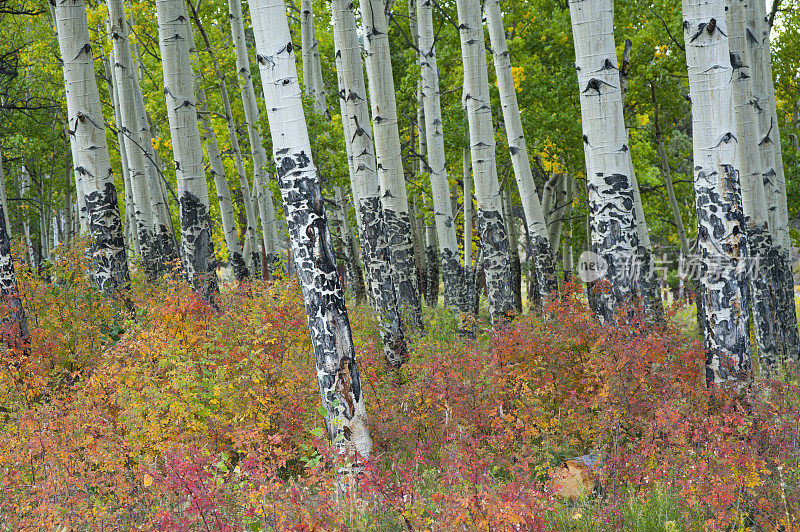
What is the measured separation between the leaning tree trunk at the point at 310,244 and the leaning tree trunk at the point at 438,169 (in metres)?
6.18

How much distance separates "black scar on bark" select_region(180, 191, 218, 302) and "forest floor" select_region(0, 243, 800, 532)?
173 centimetres

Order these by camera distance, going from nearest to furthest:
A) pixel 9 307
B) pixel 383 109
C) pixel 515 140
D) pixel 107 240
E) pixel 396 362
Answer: pixel 9 307 < pixel 396 362 < pixel 383 109 < pixel 107 240 < pixel 515 140

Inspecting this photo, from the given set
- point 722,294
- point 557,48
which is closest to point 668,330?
point 722,294

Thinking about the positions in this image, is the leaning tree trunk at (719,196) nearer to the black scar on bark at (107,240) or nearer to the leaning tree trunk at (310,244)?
the leaning tree trunk at (310,244)

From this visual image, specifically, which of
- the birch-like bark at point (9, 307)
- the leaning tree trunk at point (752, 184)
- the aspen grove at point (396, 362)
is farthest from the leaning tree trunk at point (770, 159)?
the birch-like bark at point (9, 307)

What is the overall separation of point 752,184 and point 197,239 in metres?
6.85

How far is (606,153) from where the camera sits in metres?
5.41

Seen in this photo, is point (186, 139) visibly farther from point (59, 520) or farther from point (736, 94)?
point (736, 94)

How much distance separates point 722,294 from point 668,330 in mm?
946

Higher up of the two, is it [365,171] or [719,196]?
[365,171]

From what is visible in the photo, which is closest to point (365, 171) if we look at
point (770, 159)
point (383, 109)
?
point (383, 109)

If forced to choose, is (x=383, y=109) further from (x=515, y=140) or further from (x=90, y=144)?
(x=90, y=144)

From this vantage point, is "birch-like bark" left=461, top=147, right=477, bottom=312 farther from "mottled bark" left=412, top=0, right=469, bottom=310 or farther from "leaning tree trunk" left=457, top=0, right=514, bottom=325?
"leaning tree trunk" left=457, top=0, right=514, bottom=325

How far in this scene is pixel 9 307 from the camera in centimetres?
645
